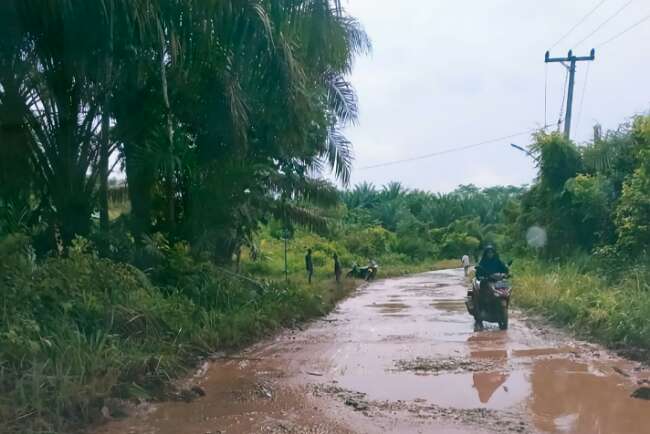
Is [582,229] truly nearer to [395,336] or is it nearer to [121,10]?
[395,336]

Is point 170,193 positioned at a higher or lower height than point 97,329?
higher

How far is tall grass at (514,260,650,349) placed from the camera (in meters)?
9.62

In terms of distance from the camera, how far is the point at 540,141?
19.2m

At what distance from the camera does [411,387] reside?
737 cm

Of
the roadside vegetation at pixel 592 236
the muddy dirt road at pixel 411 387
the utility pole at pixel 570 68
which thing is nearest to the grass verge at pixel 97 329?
the muddy dirt road at pixel 411 387

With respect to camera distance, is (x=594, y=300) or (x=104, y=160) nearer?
(x=104, y=160)

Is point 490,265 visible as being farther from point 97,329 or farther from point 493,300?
point 97,329

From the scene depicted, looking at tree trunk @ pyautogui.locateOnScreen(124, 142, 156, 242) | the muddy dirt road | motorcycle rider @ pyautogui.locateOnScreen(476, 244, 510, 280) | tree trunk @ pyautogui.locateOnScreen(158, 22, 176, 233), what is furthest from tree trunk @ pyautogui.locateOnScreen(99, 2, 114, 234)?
motorcycle rider @ pyautogui.locateOnScreen(476, 244, 510, 280)

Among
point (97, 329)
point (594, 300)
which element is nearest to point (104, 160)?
point (97, 329)

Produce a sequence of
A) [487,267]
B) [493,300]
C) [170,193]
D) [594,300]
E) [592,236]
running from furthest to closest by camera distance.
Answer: [592,236]
[170,193]
[487,267]
[493,300]
[594,300]

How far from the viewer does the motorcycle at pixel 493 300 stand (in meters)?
11.8

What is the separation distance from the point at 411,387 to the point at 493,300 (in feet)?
16.4

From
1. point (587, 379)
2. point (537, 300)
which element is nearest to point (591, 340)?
point (587, 379)

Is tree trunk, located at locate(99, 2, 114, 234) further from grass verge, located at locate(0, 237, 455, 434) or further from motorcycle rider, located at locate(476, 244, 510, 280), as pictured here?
motorcycle rider, located at locate(476, 244, 510, 280)
